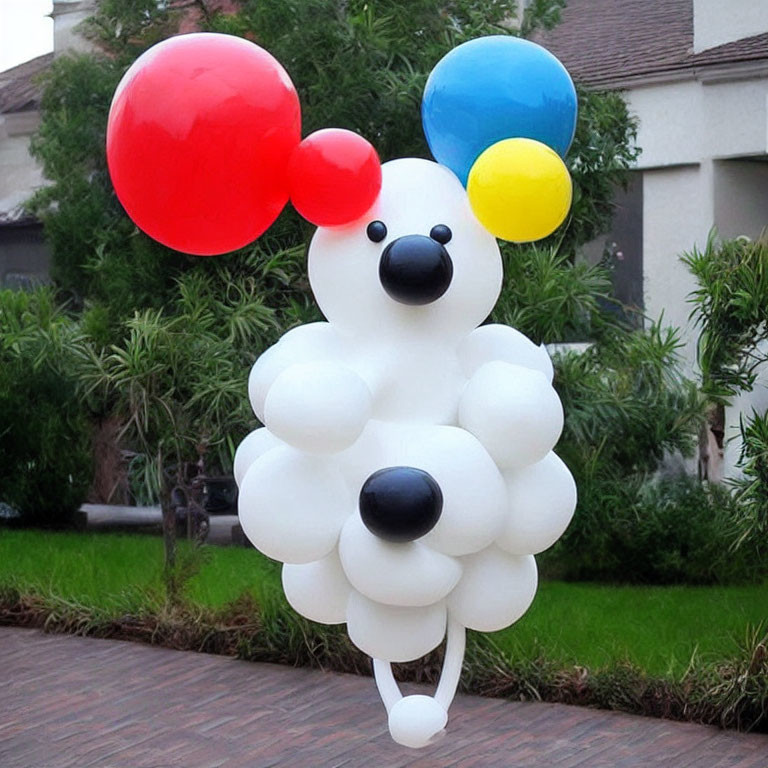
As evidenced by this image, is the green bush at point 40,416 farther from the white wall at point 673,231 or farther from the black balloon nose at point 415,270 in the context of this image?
the black balloon nose at point 415,270

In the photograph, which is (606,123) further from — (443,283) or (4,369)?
(443,283)

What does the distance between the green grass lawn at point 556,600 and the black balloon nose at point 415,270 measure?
395 cm

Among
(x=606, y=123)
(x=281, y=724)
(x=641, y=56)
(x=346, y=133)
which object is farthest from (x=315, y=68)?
(x=641, y=56)

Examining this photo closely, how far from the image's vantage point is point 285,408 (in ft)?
10.4

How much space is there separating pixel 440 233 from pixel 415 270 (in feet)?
0.63

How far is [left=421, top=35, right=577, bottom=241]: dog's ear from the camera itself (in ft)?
10.9

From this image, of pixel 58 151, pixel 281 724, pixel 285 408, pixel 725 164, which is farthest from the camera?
pixel 725 164

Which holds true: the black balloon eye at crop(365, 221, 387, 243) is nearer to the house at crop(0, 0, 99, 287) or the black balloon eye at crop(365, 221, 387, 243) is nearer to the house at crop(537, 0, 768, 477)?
the house at crop(537, 0, 768, 477)

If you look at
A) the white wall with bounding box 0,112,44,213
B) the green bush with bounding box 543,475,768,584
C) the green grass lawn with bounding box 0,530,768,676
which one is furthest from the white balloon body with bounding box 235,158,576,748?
the white wall with bounding box 0,112,44,213

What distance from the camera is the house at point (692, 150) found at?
1114 cm

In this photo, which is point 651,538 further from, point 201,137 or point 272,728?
point 201,137

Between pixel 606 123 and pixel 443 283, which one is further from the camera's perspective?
pixel 606 123

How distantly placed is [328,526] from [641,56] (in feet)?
32.9

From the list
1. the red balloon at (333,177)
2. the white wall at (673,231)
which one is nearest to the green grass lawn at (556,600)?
the white wall at (673,231)
